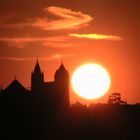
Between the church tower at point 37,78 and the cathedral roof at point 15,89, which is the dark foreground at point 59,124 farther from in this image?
the church tower at point 37,78

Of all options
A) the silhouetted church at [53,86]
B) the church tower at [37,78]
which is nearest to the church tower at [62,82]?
the silhouetted church at [53,86]

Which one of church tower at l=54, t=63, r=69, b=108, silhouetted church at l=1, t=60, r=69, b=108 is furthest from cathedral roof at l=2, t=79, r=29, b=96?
church tower at l=54, t=63, r=69, b=108

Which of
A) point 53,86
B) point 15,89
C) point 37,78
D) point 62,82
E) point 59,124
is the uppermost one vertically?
point 37,78

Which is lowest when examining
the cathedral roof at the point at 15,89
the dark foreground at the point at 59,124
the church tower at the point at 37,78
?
the dark foreground at the point at 59,124

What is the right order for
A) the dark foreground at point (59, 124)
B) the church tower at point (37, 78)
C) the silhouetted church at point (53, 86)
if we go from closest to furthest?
the dark foreground at point (59, 124) < the silhouetted church at point (53, 86) < the church tower at point (37, 78)

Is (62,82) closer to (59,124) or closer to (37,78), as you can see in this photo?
(37,78)

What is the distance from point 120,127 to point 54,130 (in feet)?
69.6

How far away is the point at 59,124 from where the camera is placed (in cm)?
9694

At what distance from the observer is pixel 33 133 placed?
88.9 m

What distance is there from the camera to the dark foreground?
8857 centimetres

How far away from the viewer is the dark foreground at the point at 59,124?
8857 centimetres

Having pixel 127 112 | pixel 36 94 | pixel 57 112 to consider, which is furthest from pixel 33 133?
pixel 36 94

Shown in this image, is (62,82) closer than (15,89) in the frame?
No

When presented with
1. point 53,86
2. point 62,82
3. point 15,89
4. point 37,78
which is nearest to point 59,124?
point 15,89
